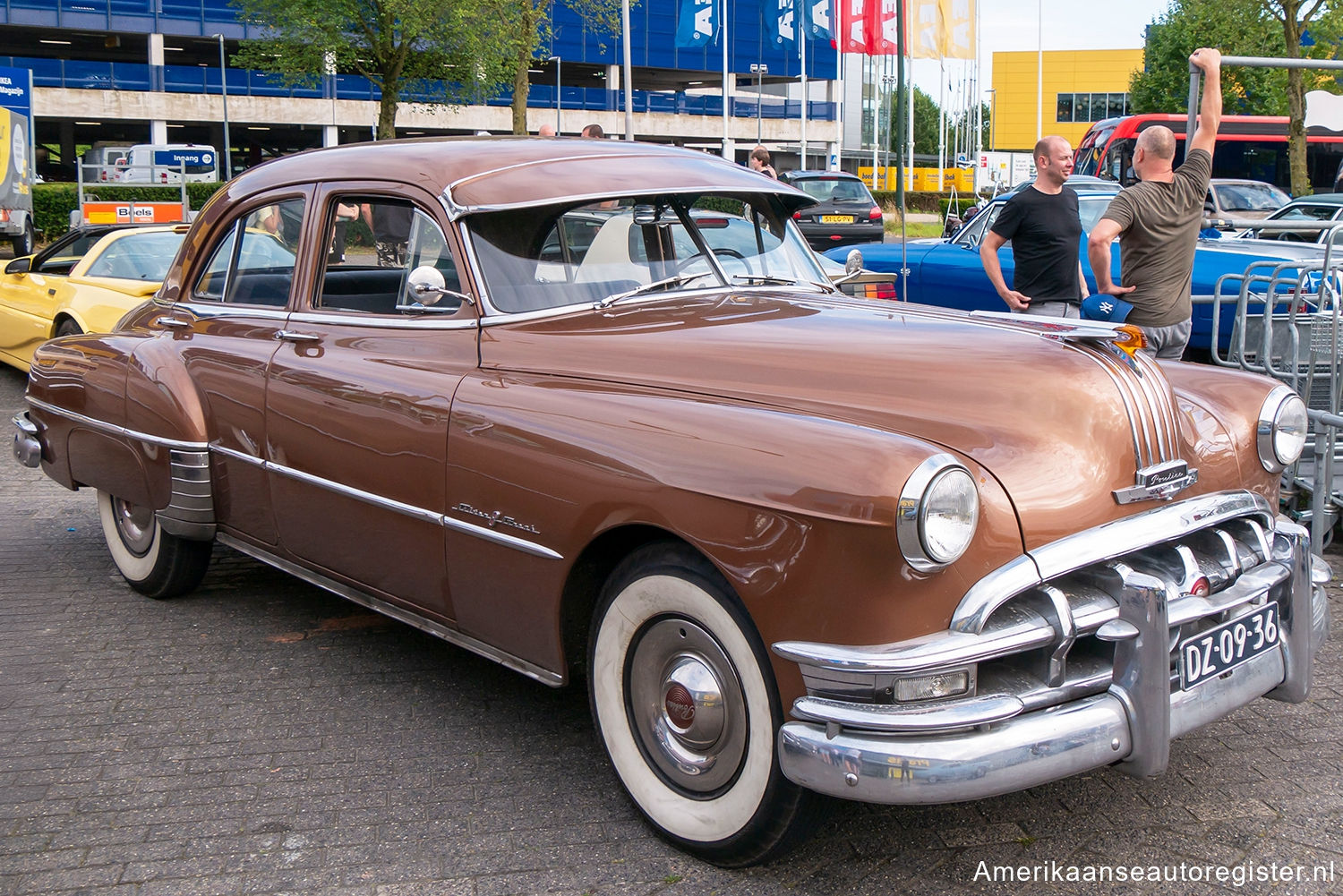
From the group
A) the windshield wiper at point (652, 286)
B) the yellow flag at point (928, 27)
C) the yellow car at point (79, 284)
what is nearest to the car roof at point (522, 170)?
the windshield wiper at point (652, 286)

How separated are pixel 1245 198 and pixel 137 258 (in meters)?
16.0

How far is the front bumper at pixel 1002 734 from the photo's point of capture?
8.14 ft

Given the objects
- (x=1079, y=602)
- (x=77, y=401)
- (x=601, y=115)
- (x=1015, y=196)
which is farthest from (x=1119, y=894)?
(x=601, y=115)

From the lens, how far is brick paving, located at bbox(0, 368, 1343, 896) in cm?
297

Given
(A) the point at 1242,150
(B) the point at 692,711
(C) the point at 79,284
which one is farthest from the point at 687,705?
(A) the point at 1242,150

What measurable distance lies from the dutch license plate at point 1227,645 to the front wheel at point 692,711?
Result: 36.2 inches

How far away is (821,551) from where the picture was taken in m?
2.59

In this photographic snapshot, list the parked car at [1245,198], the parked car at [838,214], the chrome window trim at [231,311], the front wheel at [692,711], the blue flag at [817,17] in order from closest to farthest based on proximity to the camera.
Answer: the front wheel at [692,711]
the chrome window trim at [231,311]
the parked car at [1245,198]
the parked car at [838,214]
the blue flag at [817,17]

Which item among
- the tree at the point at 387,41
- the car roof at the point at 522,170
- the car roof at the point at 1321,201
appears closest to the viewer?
the car roof at the point at 522,170

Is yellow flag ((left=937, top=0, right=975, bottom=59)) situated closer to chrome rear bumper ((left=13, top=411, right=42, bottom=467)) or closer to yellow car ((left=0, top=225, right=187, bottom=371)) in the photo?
yellow car ((left=0, top=225, right=187, bottom=371))

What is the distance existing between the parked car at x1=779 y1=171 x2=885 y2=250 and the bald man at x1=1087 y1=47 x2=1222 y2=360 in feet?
41.9

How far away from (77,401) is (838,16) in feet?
103

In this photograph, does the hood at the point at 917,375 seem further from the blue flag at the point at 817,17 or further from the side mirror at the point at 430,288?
the blue flag at the point at 817,17

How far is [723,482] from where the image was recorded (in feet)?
9.02
